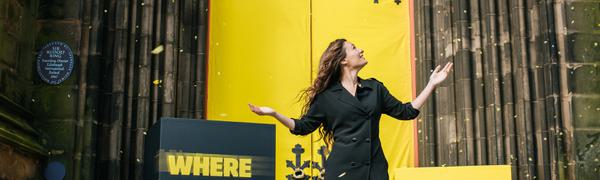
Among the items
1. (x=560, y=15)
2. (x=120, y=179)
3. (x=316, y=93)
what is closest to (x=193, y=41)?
(x=120, y=179)

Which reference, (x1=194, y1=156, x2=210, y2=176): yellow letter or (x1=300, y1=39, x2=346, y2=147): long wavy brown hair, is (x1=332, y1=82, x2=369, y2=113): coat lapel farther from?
→ (x1=194, y1=156, x2=210, y2=176): yellow letter

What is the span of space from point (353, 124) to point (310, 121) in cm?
26

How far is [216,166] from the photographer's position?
639 cm

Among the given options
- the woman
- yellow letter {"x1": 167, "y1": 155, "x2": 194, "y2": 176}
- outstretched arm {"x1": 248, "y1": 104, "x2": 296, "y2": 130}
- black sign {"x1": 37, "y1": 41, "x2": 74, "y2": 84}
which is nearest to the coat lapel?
the woman

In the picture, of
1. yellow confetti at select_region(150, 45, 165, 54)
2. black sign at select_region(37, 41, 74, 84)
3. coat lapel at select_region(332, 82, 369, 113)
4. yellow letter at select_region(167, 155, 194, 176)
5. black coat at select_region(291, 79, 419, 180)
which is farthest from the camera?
yellow confetti at select_region(150, 45, 165, 54)

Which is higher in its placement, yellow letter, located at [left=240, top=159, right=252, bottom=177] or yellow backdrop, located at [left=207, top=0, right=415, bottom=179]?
yellow backdrop, located at [left=207, top=0, right=415, bottom=179]

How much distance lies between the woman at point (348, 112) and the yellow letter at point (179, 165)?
295 centimetres

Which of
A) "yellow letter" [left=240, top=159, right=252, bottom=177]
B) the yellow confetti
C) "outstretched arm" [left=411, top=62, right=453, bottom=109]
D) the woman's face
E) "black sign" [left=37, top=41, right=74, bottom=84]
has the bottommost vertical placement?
"yellow letter" [left=240, top=159, right=252, bottom=177]

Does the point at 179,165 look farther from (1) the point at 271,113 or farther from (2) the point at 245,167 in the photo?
(1) the point at 271,113

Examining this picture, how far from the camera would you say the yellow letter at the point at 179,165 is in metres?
Result: 6.27

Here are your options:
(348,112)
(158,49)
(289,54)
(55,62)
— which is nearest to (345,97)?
(348,112)

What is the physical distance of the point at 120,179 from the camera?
7.73m

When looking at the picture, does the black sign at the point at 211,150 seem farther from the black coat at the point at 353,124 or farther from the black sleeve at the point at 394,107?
the black sleeve at the point at 394,107

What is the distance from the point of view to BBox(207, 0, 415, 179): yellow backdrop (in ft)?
28.3
